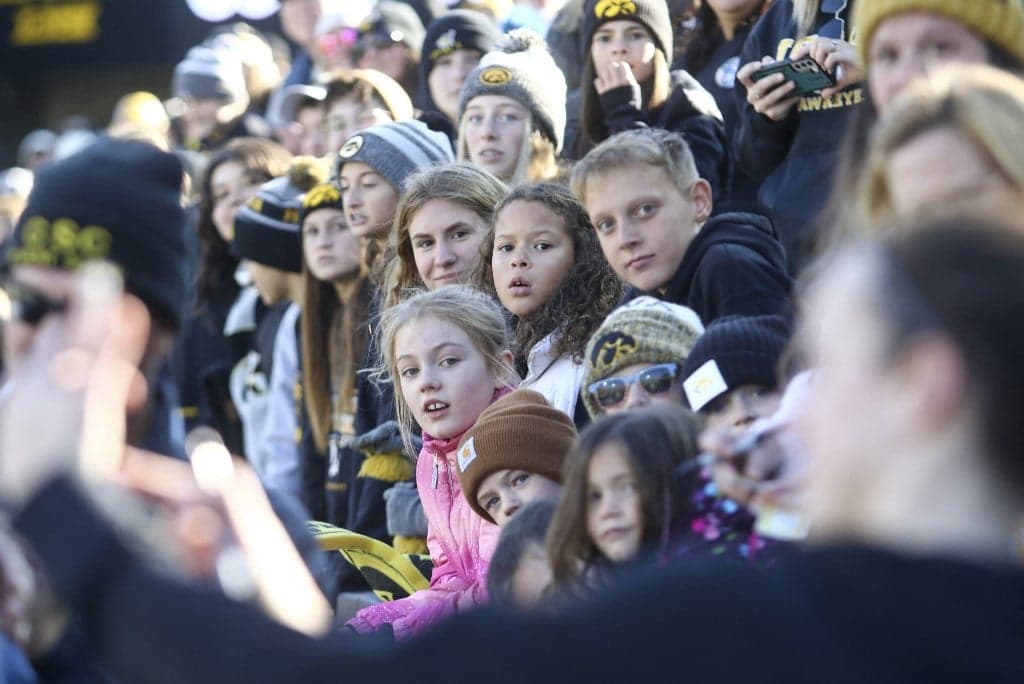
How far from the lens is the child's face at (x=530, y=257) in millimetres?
5055

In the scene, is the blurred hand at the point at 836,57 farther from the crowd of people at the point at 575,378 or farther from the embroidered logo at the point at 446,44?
the embroidered logo at the point at 446,44

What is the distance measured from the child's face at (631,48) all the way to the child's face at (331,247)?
50.1 inches

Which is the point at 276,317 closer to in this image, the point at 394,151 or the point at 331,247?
the point at 331,247

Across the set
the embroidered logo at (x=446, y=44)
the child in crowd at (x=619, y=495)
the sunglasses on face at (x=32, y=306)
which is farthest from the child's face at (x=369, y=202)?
the sunglasses on face at (x=32, y=306)

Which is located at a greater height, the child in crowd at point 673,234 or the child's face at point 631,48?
the child's face at point 631,48

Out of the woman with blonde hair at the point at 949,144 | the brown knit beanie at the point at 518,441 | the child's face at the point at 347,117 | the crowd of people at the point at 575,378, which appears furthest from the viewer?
the child's face at the point at 347,117

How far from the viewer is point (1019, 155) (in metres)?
2.19

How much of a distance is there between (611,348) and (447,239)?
1.72 m

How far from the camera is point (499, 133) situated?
6.19m

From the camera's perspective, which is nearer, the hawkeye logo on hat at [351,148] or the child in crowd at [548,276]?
the child in crowd at [548,276]

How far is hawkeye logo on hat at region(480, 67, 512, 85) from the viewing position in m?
6.22

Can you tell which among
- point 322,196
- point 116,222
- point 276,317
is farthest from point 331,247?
point 116,222

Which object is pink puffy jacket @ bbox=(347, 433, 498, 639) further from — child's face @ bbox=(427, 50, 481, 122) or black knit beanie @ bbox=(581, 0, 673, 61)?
child's face @ bbox=(427, 50, 481, 122)

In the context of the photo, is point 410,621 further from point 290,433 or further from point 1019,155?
point 290,433
